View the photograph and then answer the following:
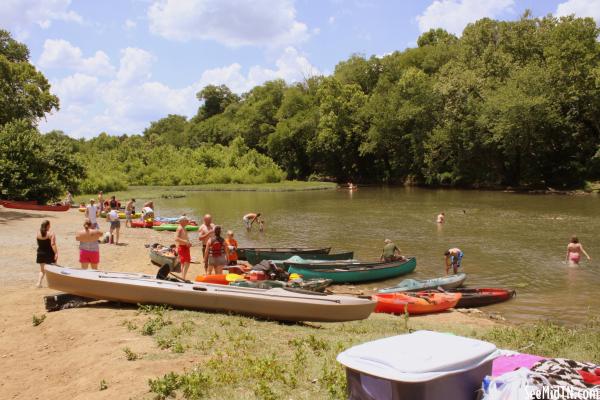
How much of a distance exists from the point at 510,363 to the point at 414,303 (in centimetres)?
831

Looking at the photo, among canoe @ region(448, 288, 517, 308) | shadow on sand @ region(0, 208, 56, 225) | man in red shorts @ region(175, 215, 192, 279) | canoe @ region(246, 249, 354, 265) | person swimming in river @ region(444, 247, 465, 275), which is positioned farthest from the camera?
shadow on sand @ region(0, 208, 56, 225)

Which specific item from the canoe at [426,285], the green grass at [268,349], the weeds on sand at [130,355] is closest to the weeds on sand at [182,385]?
the green grass at [268,349]

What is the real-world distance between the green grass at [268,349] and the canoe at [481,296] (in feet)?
10.8

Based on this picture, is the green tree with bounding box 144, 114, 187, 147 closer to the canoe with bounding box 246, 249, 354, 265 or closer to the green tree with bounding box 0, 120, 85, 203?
the green tree with bounding box 0, 120, 85, 203

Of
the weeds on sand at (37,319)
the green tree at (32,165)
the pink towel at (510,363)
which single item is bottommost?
the weeds on sand at (37,319)

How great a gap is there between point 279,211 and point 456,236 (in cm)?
1622

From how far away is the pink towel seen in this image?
576cm

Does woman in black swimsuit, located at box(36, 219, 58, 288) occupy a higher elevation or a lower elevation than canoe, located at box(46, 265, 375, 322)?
higher

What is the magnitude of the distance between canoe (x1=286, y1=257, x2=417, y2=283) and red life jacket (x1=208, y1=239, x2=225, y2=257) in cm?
322

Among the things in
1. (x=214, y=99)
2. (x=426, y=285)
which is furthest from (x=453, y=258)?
(x=214, y=99)

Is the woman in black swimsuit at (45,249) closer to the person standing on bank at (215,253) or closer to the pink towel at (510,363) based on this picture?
the person standing on bank at (215,253)

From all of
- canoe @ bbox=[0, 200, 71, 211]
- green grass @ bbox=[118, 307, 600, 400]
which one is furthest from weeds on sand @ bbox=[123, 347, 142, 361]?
canoe @ bbox=[0, 200, 71, 211]

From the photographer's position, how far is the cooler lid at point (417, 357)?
4.74 m

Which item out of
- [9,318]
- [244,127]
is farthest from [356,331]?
[244,127]
